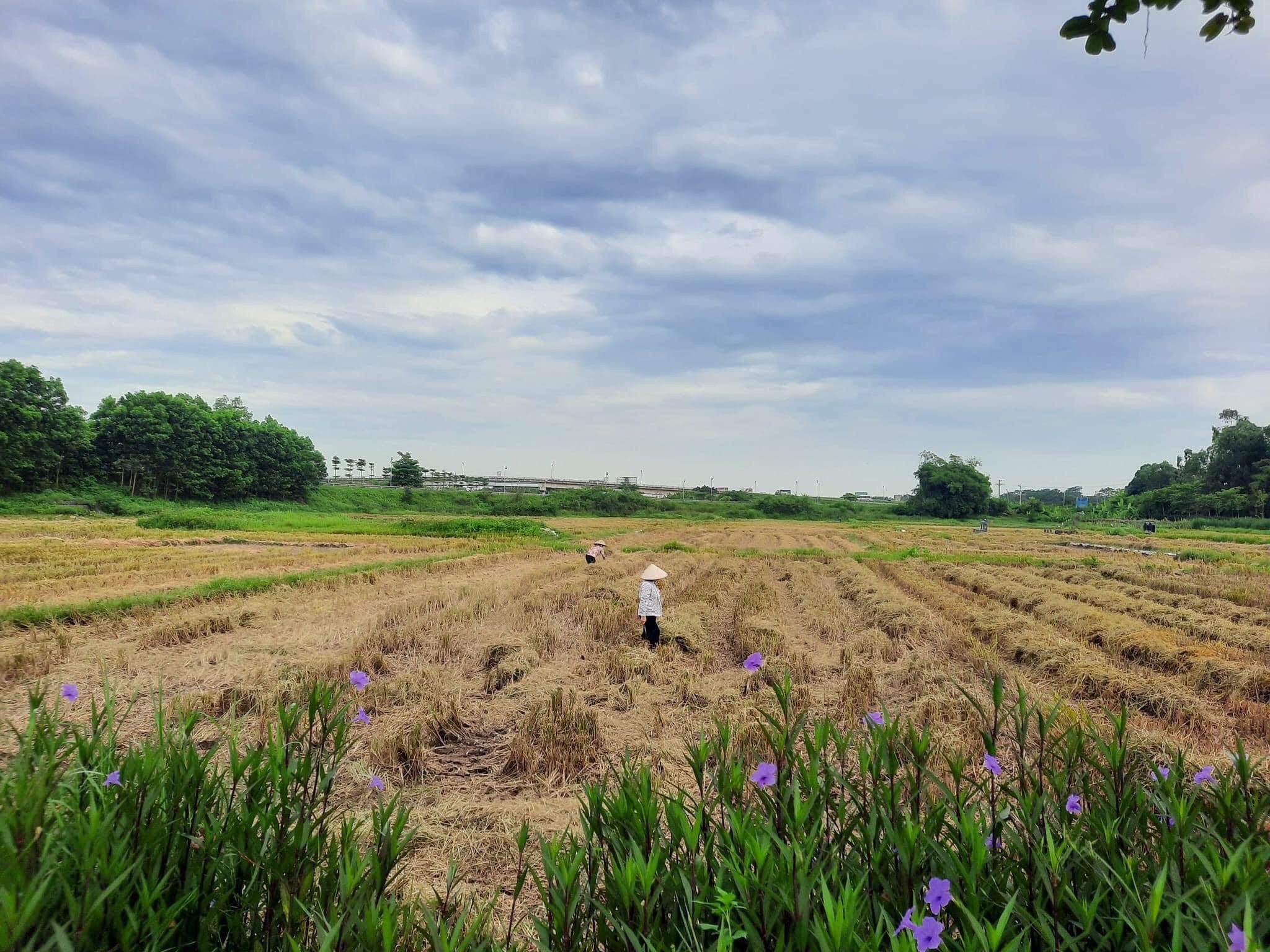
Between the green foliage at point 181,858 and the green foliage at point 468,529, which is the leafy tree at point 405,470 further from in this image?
the green foliage at point 181,858

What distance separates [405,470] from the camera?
317 feet

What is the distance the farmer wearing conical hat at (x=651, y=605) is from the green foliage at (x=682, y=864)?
6.83 metres

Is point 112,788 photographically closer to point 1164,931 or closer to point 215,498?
point 1164,931

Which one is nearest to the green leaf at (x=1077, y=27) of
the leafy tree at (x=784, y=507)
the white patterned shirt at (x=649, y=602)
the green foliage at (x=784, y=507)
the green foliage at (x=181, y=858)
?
the green foliage at (x=181, y=858)

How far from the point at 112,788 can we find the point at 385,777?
327 centimetres

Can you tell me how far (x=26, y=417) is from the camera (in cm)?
4466

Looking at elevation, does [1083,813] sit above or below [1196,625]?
above

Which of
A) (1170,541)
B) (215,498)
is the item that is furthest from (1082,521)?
(215,498)

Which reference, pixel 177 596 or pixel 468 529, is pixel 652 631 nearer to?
pixel 177 596

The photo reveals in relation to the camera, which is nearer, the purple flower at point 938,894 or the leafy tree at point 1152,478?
the purple flower at point 938,894

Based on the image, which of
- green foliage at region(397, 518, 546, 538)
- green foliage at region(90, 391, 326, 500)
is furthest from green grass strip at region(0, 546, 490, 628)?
green foliage at region(90, 391, 326, 500)

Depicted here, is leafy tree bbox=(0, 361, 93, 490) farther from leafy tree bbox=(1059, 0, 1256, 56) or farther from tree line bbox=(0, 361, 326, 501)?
leafy tree bbox=(1059, 0, 1256, 56)

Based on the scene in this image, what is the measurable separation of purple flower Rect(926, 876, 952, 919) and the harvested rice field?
6.35 ft

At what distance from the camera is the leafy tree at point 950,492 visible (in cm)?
8194
